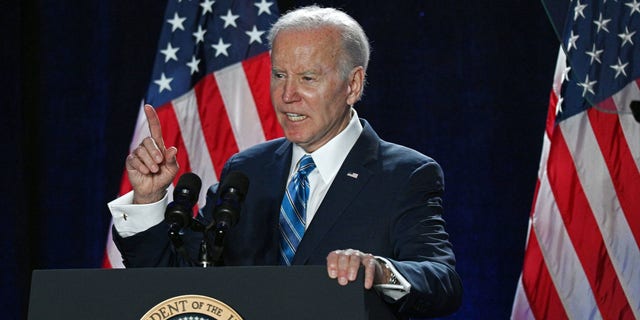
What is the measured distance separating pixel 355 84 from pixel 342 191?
33cm

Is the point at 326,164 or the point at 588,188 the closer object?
the point at 326,164

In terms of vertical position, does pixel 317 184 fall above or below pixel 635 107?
below

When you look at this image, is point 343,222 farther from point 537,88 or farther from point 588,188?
point 537,88

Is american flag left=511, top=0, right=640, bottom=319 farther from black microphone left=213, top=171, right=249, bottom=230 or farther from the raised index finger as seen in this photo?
black microphone left=213, top=171, right=249, bottom=230

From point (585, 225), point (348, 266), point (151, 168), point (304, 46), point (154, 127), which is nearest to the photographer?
point (348, 266)

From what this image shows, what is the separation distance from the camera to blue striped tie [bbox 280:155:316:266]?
214 centimetres

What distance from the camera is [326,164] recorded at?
2230 millimetres

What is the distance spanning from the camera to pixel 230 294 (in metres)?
1.45

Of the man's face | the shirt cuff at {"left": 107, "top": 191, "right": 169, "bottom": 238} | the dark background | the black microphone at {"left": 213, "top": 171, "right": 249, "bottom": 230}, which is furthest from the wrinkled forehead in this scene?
the dark background

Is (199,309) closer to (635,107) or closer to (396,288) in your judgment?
(396,288)

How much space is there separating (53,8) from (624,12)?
3330mm

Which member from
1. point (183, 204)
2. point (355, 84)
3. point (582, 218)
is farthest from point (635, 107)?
point (582, 218)

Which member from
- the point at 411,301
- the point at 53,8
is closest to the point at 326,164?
the point at 411,301

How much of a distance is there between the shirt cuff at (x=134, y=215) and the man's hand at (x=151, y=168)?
→ 0.07 feet
